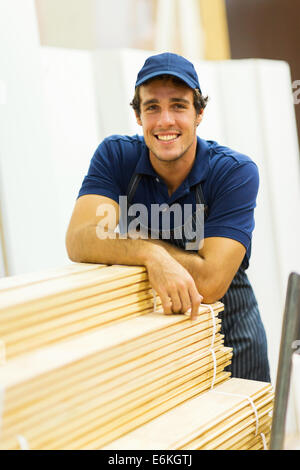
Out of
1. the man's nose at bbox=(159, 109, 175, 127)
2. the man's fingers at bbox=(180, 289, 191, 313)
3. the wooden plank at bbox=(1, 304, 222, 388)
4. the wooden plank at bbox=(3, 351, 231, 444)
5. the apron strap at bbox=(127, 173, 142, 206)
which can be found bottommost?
the wooden plank at bbox=(3, 351, 231, 444)

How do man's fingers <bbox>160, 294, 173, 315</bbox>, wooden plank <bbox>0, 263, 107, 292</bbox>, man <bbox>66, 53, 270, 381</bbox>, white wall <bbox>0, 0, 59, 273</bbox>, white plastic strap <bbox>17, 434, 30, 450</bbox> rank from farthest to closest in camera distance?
white wall <bbox>0, 0, 59, 273</bbox> < man <bbox>66, 53, 270, 381</bbox> < man's fingers <bbox>160, 294, 173, 315</bbox> < wooden plank <bbox>0, 263, 107, 292</bbox> < white plastic strap <bbox>17, 434, 30, 450</bbox>

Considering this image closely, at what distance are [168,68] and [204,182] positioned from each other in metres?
0.41

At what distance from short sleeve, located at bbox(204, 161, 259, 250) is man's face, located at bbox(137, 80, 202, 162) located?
0.20 metres

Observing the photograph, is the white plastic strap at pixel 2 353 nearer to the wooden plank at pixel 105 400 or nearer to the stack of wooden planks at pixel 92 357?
the stack of wooden planks at pixel 92 357

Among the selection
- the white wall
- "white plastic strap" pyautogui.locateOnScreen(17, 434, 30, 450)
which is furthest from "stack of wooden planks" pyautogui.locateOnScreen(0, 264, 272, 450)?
the white wall

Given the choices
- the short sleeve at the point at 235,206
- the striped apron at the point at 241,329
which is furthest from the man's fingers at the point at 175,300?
the striped apron at the point at 241,329

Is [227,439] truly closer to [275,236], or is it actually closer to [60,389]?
[60,389]

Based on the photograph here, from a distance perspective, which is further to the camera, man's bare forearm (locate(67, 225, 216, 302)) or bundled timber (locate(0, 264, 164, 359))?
man's bare forearm (locate(67, 225, 216, 302))

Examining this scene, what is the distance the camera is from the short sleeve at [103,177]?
2012mm

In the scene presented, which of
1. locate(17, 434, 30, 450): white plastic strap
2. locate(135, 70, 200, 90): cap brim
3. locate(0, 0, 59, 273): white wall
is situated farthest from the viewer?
locate(0, 0, 59, 273): white wall

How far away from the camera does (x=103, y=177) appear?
2043 mm

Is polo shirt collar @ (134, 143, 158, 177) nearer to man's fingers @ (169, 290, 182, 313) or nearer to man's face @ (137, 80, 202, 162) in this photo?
man's face @ (137, 80, 202, 162)

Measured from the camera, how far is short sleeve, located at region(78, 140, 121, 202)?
201 centimetres
